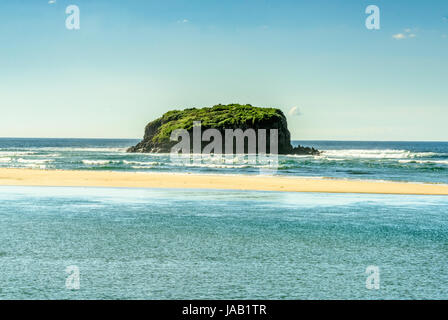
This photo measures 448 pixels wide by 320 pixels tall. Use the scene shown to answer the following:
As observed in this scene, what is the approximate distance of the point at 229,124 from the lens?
118125mm

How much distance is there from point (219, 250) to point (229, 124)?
107114 millimetres

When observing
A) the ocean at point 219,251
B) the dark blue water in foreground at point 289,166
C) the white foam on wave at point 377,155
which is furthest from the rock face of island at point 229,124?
the ocean at point 219,251

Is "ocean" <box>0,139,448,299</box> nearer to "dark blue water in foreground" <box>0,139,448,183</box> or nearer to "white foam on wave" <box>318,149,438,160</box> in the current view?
"dark blue water in foreground" <box>0,139,448,183</box>

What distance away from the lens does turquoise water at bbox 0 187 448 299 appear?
8664mm

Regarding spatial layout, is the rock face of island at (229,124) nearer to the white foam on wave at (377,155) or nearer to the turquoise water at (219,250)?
the white foam on wave at (377,155)

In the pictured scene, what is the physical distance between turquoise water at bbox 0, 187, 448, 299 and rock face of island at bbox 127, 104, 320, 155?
89100 millimetres

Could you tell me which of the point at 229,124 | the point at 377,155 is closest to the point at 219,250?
the point at 377,155

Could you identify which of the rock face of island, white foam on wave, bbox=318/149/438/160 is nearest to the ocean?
white foam on wave, bbox=318/149/438/160

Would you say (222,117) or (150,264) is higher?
(222,117)

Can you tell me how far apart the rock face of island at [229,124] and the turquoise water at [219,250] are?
89.1 meters

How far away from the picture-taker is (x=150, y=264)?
1012 centimetres
